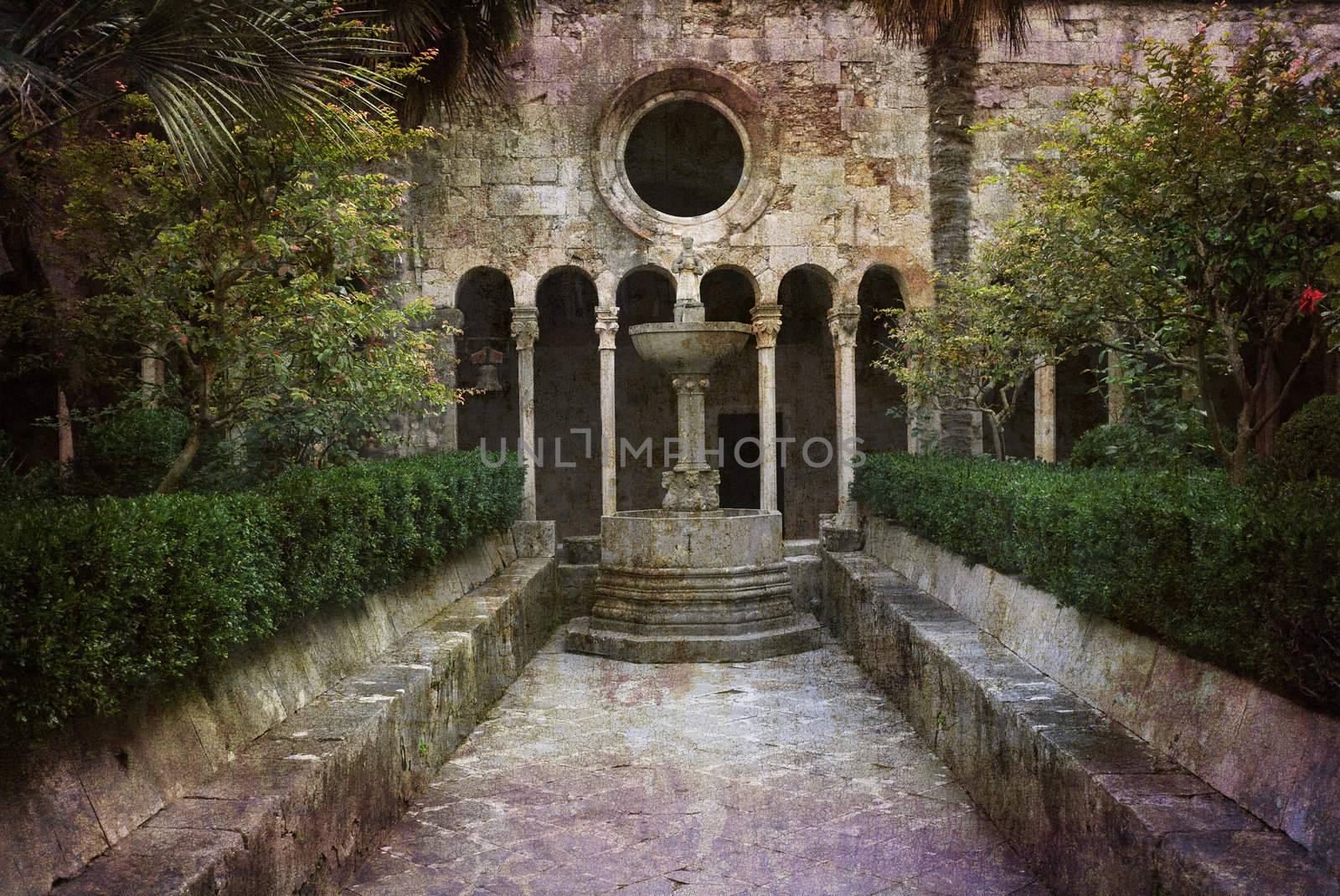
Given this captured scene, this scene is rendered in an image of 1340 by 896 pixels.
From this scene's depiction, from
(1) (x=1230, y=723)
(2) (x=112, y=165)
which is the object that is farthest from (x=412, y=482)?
(1) (x=1230, y=723)

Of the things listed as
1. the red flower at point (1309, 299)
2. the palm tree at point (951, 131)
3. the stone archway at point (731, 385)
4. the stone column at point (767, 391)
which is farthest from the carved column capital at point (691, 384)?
the stone archway at point (731, 385)

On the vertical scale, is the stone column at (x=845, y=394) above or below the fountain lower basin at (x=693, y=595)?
above

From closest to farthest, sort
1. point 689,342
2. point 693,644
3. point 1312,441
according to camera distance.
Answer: point 1312,441 → point 693,644 → point 689,342

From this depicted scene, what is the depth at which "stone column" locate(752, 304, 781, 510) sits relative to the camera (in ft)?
38.9

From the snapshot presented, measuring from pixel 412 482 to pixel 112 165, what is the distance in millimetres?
2321

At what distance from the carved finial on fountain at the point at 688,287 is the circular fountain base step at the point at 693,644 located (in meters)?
2.68

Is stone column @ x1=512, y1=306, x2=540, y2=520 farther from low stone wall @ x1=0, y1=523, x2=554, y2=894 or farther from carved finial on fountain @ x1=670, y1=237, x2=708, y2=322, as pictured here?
low stone wall @ x1=0, y1=523, x2=554, y2=894

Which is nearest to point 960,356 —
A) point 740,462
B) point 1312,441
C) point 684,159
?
point 1312,441

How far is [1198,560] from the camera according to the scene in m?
3.35

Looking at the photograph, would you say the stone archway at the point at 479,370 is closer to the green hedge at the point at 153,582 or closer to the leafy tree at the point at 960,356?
the leafy tree at the point at 960,356

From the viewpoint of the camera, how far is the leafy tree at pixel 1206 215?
4.99 meters

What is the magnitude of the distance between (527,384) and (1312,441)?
7952 mm

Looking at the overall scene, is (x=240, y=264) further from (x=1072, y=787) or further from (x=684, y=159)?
(x=684, y=159)

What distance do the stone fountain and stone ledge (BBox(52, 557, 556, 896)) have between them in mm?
2171
